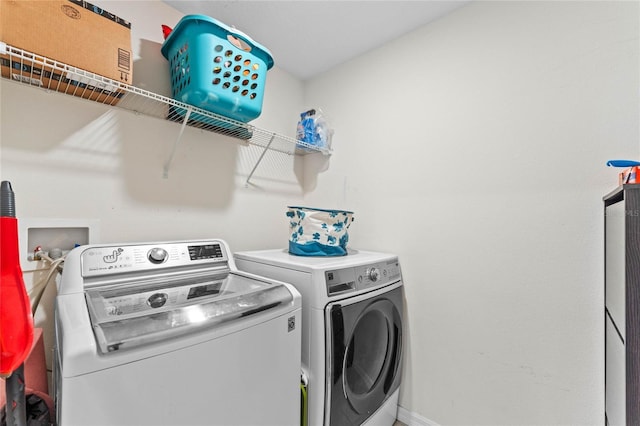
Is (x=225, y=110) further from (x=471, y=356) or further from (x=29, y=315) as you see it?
(x=471, y=356)

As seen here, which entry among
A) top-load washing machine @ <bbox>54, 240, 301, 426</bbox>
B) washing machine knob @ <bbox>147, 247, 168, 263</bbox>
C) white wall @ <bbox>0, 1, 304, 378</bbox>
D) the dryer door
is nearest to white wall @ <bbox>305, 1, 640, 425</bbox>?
the dryer door

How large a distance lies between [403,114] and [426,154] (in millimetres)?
329

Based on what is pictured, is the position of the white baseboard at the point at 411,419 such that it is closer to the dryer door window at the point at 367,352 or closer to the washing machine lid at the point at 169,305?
the dryer door window at the point at 367,352

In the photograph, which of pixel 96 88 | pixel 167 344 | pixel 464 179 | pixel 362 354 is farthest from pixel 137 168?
pixel 464 179

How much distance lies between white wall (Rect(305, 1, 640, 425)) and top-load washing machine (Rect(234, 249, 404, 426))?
0.20 m

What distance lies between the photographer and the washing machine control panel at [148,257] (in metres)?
1.14

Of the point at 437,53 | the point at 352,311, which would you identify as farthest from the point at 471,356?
the point at 437,53

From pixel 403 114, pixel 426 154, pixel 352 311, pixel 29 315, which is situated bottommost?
pixel 352 311

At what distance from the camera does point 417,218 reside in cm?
171

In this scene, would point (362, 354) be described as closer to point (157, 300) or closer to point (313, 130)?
point (157, 300)

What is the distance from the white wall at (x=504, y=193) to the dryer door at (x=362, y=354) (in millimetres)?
167

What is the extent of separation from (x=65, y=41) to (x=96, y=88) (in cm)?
23

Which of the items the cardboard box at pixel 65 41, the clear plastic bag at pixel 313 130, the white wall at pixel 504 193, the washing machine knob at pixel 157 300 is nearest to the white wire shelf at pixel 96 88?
the cardboard box at pixel 65 41

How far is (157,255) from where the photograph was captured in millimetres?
1290
